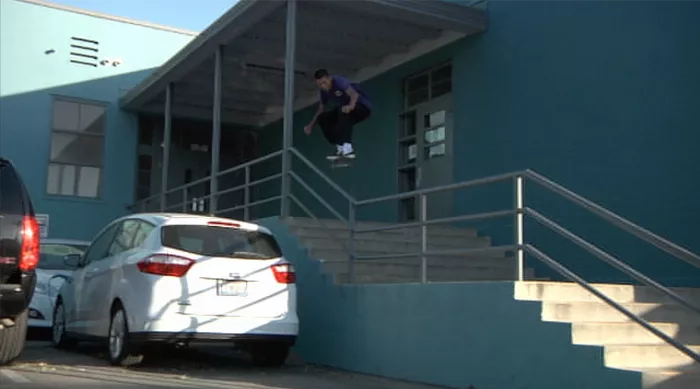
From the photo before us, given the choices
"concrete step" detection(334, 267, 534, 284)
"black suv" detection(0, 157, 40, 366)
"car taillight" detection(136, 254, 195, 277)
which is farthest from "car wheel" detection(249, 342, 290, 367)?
"black suv" detection(0, 157, 40, 366)

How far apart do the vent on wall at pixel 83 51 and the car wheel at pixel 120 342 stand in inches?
429

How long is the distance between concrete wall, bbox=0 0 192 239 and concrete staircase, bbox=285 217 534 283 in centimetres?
900

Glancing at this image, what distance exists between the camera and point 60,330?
9961 mm

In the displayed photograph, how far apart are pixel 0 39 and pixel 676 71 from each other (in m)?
13.6

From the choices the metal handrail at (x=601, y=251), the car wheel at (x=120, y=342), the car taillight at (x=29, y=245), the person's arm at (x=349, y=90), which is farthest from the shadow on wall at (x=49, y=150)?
the metal handrail at (x=601, y=251)

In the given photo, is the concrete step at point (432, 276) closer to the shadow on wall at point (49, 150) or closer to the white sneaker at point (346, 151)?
the white sneaker at point (346, 151)

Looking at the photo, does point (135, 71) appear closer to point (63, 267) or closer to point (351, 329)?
point (63, 267)

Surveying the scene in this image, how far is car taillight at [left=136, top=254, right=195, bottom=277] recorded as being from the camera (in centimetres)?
766

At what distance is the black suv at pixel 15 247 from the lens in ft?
21.9

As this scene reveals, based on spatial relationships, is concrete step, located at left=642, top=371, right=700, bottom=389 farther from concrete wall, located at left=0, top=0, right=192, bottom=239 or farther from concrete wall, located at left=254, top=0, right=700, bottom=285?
concrete wall, located at left=0, top=0, right=192, bottom=239

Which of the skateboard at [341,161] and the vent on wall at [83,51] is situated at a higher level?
the vent on wall at [83,51]

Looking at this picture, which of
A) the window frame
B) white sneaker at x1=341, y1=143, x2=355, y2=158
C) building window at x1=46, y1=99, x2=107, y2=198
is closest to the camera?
white sneaker at x1=341, y1=143, x2=355, y2=158

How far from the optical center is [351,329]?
8727 millimetres

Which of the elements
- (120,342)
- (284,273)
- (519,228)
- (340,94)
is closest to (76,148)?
(340,94)
